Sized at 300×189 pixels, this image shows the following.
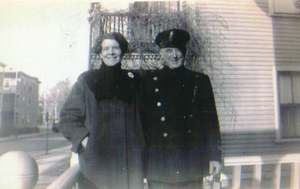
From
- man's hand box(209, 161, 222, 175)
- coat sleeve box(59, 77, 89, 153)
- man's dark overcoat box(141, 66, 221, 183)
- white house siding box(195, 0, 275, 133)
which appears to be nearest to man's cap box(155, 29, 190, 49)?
man's dark overcoat box(141, 66, 221, 183)

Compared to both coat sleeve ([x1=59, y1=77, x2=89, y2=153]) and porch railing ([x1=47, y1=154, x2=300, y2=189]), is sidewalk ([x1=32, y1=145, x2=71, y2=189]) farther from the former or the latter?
porch railing ([x1=47, y1=154, x2=300, y2=189])

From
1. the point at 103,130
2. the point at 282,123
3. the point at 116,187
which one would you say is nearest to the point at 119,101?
the point at 103,130

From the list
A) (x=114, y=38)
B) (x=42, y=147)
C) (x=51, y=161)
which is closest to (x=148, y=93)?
(x=114, y=38)

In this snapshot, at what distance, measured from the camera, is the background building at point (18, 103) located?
1.45 meters

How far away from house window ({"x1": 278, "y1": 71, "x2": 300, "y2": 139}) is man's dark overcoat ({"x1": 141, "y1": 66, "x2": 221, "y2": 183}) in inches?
34.0

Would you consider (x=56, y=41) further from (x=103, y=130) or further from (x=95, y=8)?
(x=103, y=130)

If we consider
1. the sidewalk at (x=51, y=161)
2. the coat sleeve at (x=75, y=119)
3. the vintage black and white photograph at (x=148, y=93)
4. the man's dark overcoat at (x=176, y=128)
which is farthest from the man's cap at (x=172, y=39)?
the sidewalk at (x=51, y=161)

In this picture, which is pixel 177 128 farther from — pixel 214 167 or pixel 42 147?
pixel 42 147

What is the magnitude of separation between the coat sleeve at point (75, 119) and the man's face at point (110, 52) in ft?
0.72

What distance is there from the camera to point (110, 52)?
4.30 feet

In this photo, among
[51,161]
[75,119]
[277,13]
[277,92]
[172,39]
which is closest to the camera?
[75,119]

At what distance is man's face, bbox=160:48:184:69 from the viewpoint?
137 centimetres

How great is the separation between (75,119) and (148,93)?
432 mm

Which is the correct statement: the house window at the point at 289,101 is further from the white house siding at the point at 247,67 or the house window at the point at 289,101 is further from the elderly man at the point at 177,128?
the elderly man at the point at 177,128
